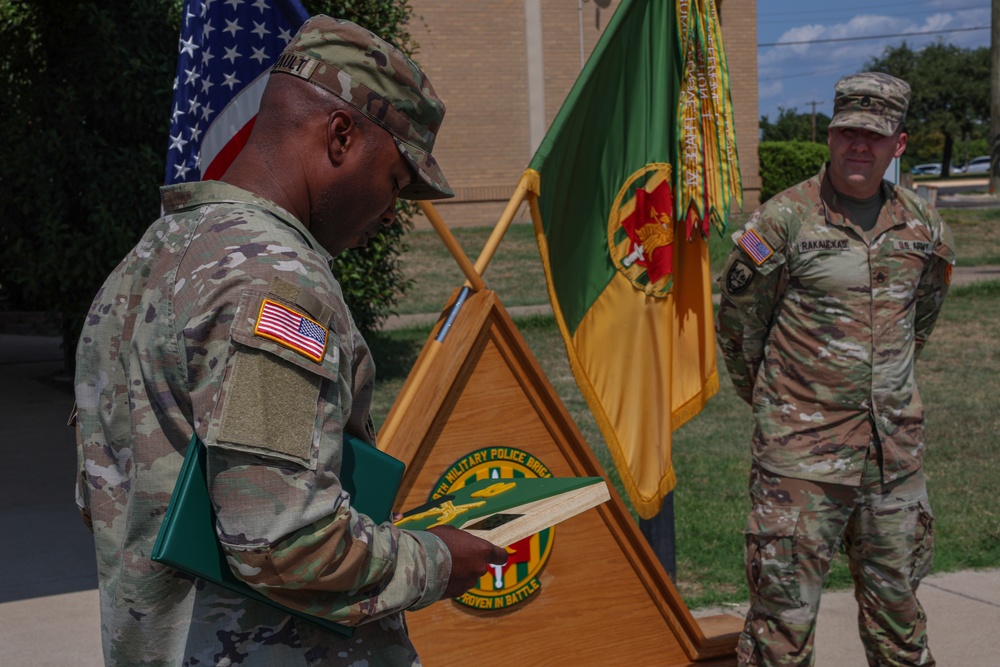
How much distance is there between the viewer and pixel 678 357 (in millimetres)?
4254

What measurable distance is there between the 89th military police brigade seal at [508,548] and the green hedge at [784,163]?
23442 mm

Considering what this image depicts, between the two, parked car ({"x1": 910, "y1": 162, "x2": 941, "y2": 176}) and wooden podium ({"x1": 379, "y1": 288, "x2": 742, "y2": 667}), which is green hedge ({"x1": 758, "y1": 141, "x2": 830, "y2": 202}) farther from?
parked car ({"x1": 910, "y1": 162, "x2": 941, "y2": 176})

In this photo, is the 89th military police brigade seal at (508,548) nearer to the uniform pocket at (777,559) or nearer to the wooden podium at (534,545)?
the wooden podium at (534,545)

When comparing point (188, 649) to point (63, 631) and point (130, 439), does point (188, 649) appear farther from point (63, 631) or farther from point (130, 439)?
point (63, 631)

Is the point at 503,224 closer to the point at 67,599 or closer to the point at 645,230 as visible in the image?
the point at 645,230

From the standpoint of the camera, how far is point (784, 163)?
1046 inches

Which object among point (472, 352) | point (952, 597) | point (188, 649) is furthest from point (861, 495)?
point (188, 649)

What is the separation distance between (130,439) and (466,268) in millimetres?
2128

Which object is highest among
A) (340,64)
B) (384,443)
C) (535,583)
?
(340,64)

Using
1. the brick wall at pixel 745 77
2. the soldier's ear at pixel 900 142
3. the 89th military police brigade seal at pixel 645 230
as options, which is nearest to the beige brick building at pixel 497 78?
the brick wall at pixel 745 77

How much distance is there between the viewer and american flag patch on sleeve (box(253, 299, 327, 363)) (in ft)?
4.60

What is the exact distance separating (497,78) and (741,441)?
16463 mm

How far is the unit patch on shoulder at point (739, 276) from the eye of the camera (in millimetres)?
3705

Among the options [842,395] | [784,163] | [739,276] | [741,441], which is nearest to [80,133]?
[741,441]
